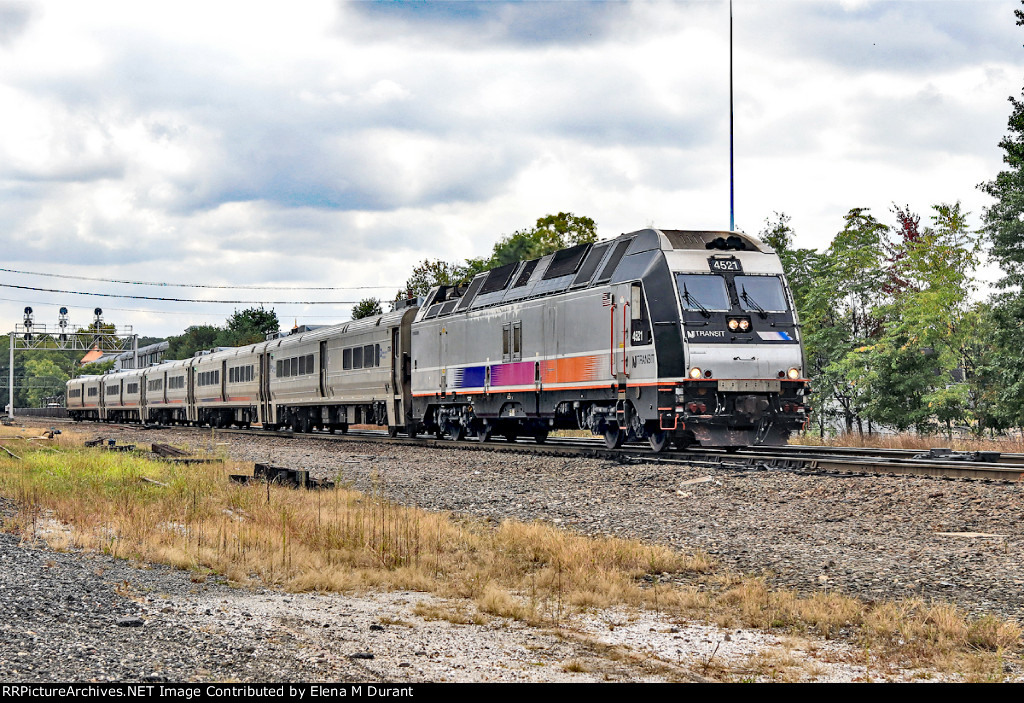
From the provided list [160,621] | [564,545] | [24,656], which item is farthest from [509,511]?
[24,656]

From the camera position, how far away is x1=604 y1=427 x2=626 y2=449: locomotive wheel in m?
20.0

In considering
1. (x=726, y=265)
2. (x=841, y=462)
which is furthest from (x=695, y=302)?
(x=841, y=462)

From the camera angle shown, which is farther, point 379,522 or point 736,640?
point 379,522

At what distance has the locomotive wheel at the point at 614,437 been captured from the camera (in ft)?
65.5

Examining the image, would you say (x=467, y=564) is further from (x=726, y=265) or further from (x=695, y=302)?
(x=726, y=265)

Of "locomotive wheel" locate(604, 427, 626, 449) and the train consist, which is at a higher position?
the train consist

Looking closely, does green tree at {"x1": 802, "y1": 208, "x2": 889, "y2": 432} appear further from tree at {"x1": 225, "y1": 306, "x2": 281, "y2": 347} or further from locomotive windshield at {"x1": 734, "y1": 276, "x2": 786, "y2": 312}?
tree at {"x1": 225, "y1": 306, "x2": 281, "y2": 347}

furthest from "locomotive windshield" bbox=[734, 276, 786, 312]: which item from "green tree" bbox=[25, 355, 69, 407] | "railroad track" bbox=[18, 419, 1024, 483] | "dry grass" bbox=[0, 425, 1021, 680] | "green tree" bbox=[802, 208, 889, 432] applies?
"green tree" bbox=[25, 355, 69, 407]

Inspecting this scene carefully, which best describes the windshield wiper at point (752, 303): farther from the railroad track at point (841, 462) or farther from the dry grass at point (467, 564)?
the dry grass at point (467, 564)

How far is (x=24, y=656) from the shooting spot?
5270 millimetres

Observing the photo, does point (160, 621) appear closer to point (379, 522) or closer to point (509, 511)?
point (379, 522)

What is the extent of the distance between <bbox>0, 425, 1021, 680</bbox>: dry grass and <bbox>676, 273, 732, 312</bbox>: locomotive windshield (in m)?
7.20
